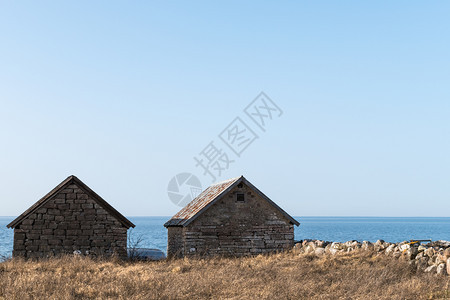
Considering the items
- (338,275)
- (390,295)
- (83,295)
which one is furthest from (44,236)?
(390,295)

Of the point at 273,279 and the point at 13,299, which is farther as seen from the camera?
the point at 273,279

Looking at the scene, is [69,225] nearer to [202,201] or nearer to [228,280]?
[202,201]

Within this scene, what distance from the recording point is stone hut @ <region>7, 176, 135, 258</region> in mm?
24922

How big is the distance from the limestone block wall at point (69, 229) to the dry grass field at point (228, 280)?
1604 mm

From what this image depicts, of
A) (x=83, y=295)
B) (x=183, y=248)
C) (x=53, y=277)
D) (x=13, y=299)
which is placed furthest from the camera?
(x=183, y=248)

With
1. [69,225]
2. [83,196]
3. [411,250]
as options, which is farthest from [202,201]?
[411,250]

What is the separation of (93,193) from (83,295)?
10.2m

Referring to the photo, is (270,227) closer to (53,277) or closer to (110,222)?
(110,222)

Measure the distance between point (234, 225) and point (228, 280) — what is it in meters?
9.52

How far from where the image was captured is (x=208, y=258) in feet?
85.4

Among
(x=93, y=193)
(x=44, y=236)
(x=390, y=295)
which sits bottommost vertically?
(x=390, y=295)

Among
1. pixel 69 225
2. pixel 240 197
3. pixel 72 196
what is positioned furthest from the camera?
pixel 240 197

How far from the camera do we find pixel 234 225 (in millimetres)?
27703

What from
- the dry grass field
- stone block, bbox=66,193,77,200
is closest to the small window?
the dry grass field
